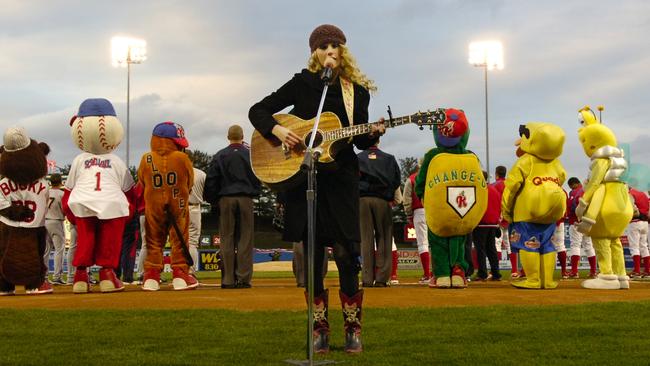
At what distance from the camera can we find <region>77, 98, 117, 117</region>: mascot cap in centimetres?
945

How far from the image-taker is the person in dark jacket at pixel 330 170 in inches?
185

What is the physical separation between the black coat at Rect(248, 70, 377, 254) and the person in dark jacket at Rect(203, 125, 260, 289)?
5.02 meters

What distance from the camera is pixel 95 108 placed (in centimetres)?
948

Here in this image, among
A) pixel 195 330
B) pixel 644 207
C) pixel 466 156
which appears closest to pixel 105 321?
pixel 195 330

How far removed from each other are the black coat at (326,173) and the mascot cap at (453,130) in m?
4.49

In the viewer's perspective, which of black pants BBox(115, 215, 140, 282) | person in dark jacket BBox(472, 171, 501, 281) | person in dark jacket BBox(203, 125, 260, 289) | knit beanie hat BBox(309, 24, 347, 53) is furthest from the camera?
person in dark jacket BBox(472, 171, 501, 281)

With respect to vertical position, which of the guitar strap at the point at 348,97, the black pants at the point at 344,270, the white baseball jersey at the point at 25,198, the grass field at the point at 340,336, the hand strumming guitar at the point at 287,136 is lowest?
the grass field at the point at 340,336

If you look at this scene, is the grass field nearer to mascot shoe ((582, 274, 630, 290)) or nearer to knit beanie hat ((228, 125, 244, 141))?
mascot shoe ((582, 274, 630, 290))

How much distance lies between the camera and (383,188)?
10.2m

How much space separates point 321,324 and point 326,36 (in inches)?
77.0

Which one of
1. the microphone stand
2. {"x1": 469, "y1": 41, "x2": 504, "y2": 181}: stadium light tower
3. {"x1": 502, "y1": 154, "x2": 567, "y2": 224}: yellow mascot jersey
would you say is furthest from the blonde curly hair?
{"x1": 469, "y1": 41, "x2": 504, "y2": 181}: stadium light tower

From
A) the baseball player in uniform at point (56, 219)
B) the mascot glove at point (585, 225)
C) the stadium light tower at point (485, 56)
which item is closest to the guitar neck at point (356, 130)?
the mascot glove at point (585, 225)

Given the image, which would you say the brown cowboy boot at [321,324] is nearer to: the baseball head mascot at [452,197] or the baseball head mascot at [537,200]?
the baseball head mascot at [452,197]

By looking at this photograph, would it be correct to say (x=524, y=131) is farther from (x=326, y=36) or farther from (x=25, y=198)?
(x=25, y=198)
